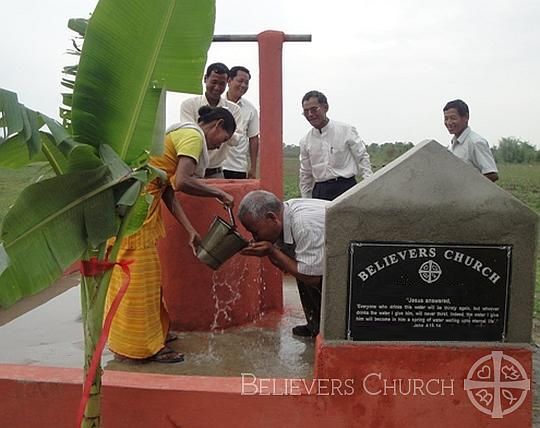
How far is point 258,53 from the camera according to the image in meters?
4.54

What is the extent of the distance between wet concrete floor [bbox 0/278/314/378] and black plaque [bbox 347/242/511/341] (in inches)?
43.6

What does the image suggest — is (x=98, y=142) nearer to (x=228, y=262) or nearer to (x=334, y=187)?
(x=228, y=262)

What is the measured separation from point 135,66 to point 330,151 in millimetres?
3362

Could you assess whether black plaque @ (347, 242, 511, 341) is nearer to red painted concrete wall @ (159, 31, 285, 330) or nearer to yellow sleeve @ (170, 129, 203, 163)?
yellow sleeve @ (170, 129, 203, 163)

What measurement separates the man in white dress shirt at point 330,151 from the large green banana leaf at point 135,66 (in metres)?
3.03

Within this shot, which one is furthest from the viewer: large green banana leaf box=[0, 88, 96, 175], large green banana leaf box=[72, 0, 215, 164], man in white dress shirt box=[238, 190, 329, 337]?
man in white dress shirt box=[238, 190, 329, 337]

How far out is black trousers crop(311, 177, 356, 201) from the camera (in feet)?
18.2

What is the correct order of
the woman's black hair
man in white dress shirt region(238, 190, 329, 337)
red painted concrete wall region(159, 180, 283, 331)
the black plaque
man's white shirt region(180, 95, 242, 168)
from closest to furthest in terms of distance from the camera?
the black plaque, man in white dress shirt region(238, 190, 329, 337), the woman's black hair, red painted concrete wall region(159, 180, 283, 331), man's white shirt region(180, 95, 242, 168)

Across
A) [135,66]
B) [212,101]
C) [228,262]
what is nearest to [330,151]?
[212,101]

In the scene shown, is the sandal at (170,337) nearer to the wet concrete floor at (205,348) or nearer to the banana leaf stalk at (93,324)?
the wet concrete floor at (205,348)

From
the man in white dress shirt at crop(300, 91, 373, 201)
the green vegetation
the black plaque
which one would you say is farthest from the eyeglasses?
the black plaque

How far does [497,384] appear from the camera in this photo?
266 cm

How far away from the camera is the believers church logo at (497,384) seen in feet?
8.71

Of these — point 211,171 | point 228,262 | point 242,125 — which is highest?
point 242,125
